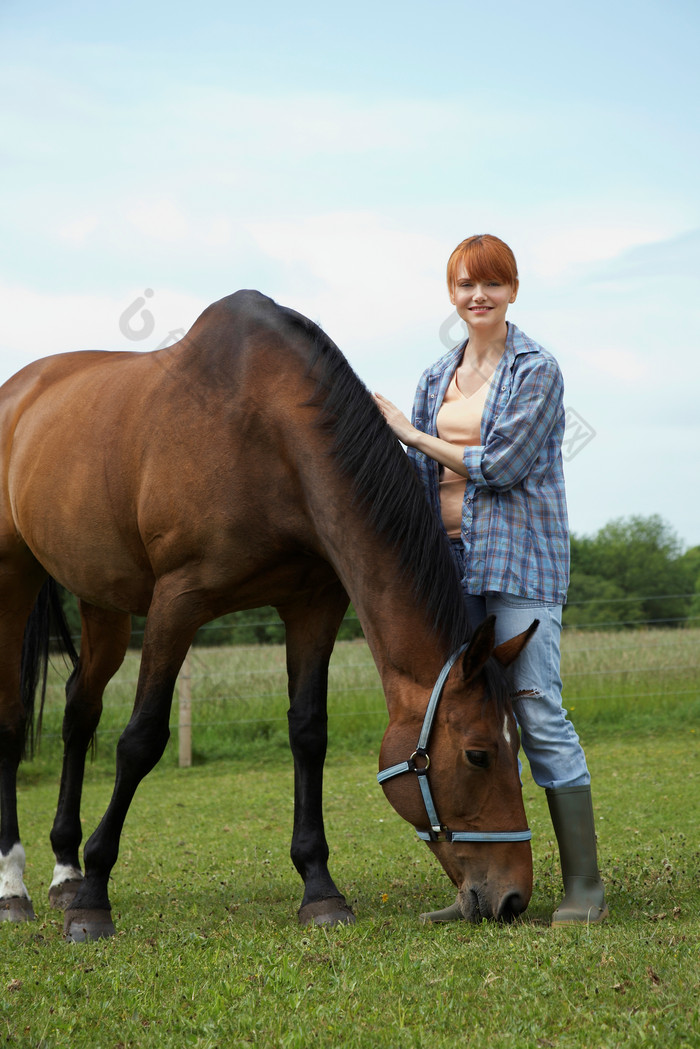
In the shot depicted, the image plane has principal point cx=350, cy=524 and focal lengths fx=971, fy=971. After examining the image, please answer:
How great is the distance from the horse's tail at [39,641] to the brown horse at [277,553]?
809 millimetres

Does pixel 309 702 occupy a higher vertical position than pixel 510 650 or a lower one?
lower

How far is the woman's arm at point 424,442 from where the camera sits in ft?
11.9

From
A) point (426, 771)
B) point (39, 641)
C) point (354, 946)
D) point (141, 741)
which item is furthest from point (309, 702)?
point (39, 641)

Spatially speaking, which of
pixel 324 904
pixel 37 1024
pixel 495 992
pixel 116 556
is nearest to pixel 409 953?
pixel 495 992

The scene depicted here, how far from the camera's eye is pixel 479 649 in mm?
3164

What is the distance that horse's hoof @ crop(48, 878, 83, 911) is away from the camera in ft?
15.6

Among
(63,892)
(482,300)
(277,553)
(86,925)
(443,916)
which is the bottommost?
(63,892)

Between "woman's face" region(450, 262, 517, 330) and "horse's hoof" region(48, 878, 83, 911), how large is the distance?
10.9ft

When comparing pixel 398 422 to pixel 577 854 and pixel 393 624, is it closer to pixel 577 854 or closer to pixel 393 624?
pixel 393 624

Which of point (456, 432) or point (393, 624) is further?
point (456, 432)

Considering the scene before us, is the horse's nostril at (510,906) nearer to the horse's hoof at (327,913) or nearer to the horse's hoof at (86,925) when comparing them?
the horse's hoof at (327,913)

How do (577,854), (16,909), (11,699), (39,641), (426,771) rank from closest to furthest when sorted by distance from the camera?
(426,771) → (577,854) → (16,909) → (11,699) → (39,641)

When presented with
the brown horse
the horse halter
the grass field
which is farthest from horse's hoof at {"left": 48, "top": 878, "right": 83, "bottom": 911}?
the horse halter

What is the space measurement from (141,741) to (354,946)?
123 cm
